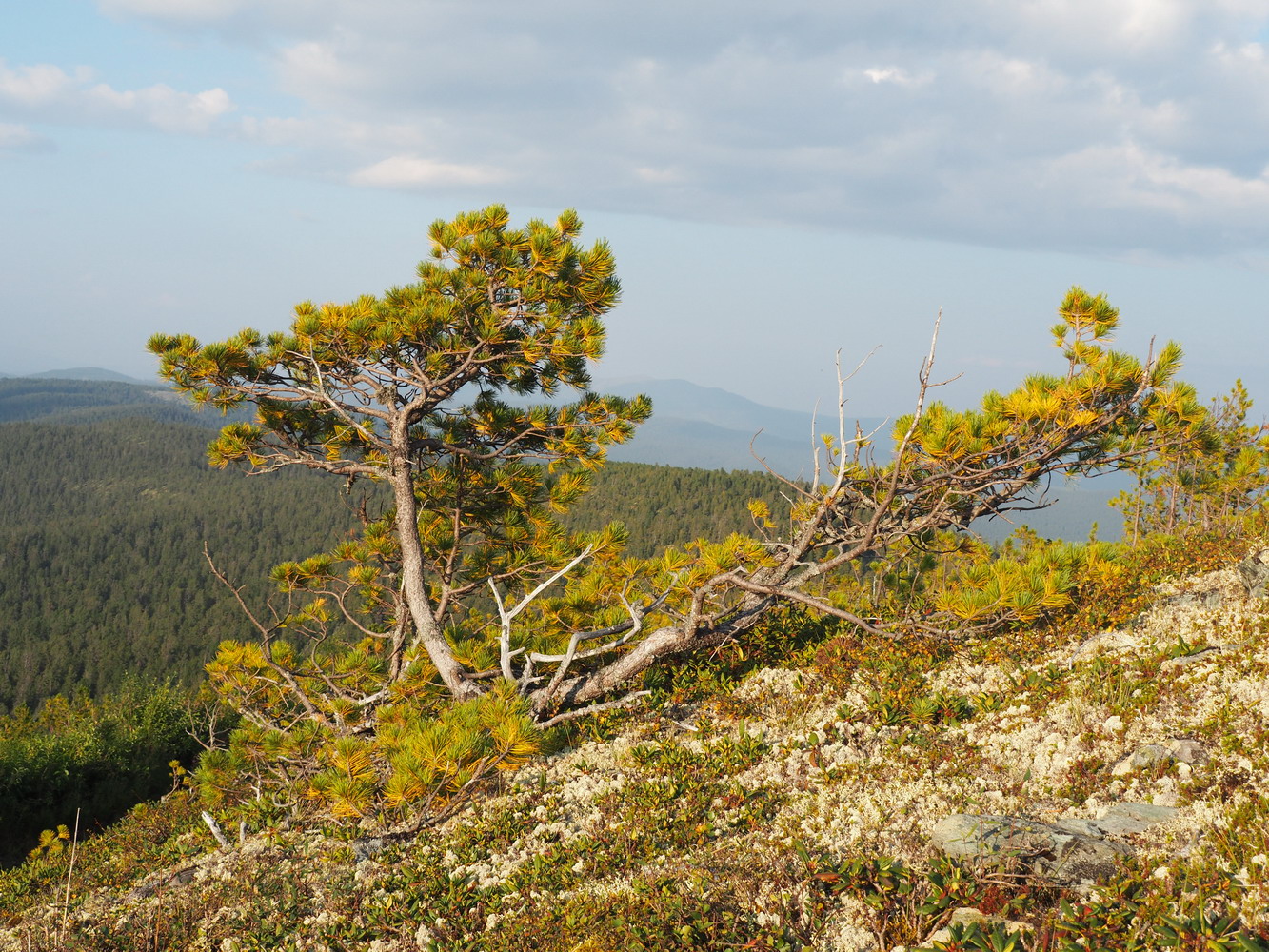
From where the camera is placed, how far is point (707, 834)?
4363 mm

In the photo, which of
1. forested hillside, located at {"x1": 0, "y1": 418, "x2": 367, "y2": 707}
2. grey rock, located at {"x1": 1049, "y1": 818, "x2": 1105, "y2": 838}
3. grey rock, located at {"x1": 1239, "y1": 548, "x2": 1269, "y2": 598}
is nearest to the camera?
grey rock, located at {"x1": 1049, "y1": 818, "x2": 1105, "y2": 838}

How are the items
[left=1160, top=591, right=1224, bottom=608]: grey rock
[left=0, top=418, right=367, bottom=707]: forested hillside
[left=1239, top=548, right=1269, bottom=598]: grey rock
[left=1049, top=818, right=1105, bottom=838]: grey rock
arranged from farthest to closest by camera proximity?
1. [left=0, top=418, right=367, bottom=707]: forested hillside
2. [left=1160, top=591, right=1224, bottom=608]: grey rock
3. [left=1239, top=548, right=1269, bottom=598]: grey rock
4. [left=1049, top=818, right=1105, bottom=838]: grey rock

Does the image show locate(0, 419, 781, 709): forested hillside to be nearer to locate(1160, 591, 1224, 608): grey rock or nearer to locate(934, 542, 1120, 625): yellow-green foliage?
locate(1160, 591, 1224, 608): grey rock

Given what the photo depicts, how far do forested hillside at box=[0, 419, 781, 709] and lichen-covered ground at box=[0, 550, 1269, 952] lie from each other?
79.1 meters

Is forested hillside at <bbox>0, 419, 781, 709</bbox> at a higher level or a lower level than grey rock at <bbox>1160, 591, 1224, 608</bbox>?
lower

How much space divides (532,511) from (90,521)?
189 metres

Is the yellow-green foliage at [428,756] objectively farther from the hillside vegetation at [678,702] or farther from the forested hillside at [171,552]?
the forested hillside at [171,552]

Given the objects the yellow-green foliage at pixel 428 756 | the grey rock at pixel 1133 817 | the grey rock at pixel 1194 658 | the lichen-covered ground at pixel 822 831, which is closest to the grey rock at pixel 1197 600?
the lichen-covered ground at pixel 822 831

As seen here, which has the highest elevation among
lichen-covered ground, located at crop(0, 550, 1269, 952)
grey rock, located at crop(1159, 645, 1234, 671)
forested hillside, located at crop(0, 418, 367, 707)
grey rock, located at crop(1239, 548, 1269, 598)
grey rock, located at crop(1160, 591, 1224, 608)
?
grey rock, located at crop(1239, 548, 1269, 598)

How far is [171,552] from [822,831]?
556 feet

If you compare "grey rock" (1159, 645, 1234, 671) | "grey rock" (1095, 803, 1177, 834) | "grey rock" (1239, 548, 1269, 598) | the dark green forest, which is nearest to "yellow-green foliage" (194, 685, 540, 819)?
"grey rock" (1095, 803, 1177, 834)

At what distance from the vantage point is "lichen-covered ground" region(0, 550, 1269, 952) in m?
3.26

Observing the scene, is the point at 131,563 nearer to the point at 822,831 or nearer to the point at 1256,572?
the point at 822,831

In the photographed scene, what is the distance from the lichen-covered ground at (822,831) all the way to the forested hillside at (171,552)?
79.1 meters
